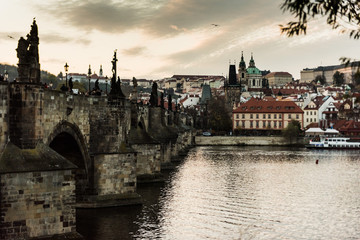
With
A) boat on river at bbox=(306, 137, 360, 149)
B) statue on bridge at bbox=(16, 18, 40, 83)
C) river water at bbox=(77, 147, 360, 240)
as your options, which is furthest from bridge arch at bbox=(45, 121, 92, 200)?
boat on river at bbox=(306, 137, 360, 149)

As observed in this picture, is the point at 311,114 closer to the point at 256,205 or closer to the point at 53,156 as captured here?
the point at 256,205

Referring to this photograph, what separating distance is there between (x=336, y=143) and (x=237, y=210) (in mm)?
73833

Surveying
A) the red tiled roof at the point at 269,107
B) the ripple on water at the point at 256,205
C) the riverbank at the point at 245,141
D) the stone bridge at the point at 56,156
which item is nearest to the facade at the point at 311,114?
the red tiled roof at the point at 269,107

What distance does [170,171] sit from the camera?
168 ft

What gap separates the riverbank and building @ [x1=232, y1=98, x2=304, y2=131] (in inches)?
637

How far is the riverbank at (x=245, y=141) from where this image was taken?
346 feet

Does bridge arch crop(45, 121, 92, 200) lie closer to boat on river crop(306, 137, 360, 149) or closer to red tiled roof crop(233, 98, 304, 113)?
boat on river crop(306, 137, 360, 149)

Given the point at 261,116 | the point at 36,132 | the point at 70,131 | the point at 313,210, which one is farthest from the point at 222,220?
the point at 261,116

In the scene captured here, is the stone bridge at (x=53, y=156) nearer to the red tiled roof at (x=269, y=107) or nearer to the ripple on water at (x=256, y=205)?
the ripple on water at (x=256, y=205)

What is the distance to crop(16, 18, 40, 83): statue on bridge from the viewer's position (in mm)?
20109

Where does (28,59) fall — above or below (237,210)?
above

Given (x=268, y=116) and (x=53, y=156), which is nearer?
(x=53, y=156)

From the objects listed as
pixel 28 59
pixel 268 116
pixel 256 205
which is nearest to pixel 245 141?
pixel 268 116

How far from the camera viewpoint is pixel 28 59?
66.9ft
